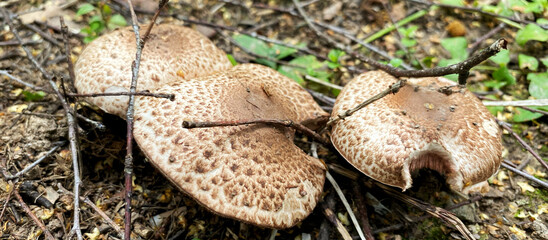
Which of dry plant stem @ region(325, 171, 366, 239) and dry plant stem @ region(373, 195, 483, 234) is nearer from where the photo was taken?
dry plant stem @ region(325, 171, 366, 239)

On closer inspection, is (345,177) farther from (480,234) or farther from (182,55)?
(182,55)

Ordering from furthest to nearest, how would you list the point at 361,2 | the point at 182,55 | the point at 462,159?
the point at 361,2 → the point at 182,55 → the point at 462,159

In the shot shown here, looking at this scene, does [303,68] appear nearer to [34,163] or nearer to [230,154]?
[230,154]

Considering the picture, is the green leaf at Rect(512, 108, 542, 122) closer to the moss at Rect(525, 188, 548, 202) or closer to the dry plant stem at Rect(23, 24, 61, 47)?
the moss at Rect(525, 188, 548, 202)

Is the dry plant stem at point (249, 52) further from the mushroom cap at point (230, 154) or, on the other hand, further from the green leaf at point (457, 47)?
the green leaf at point (457, 47)

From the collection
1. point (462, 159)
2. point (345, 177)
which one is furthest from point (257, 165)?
point (462, 159)

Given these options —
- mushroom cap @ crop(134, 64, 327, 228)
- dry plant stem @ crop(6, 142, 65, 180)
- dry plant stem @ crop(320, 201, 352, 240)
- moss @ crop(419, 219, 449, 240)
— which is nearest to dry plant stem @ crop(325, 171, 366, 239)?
dry plant stem @ crop(320, 201, 352, 240)
